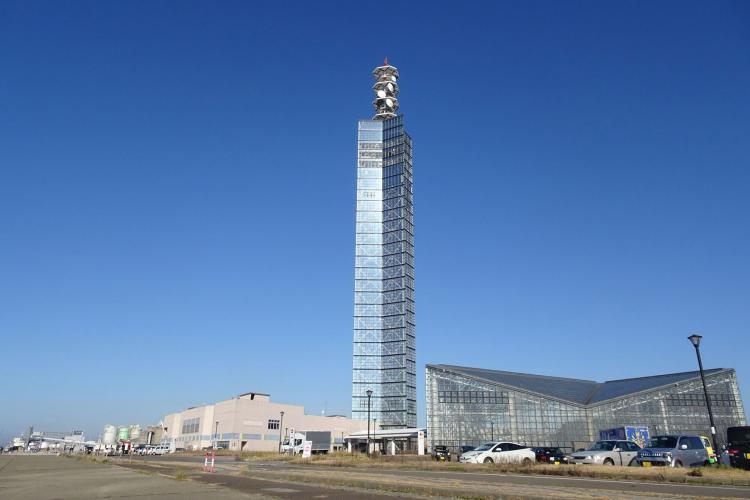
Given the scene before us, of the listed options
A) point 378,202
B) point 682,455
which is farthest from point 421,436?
point 378,202

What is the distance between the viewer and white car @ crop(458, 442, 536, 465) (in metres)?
32.4

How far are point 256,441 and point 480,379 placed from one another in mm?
57932

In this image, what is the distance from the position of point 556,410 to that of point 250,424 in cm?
6908

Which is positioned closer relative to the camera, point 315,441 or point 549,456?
point 549,456

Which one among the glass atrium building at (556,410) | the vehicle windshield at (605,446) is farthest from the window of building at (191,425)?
the vehicle windshield at (605,446)

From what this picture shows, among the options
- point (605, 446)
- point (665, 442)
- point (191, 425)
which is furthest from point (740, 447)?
point (191, 425)

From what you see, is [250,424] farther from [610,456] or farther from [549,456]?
[610,456]

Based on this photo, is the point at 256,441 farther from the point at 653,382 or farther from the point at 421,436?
the point at 653,382

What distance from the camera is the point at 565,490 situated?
51.3 ft

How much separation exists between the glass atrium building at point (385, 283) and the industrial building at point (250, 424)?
10.0m

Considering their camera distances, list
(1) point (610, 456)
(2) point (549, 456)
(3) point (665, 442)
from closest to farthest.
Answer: (3) point (665, 442) < (1) point (610, 456) < (2) point (549, 456)

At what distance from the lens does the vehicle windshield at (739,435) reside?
85.0 ft

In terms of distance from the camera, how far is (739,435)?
2627 cm

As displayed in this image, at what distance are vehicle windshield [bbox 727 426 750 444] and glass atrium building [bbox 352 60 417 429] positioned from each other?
104530 mm
